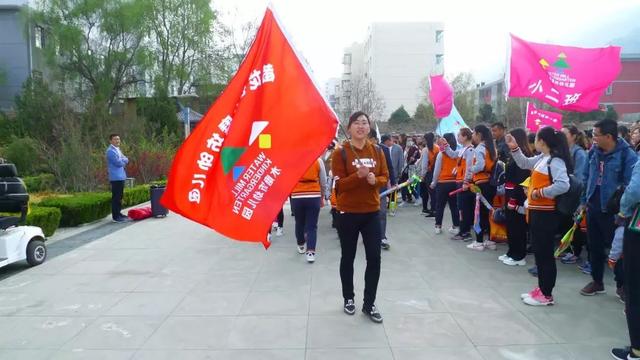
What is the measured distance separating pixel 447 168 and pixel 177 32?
2913cm

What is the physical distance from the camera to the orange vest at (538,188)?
4.90m

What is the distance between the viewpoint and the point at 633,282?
372 centimetres

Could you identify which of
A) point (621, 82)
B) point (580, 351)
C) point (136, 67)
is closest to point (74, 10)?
point (136, 67)

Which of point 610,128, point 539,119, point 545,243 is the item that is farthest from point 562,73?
point 545,243

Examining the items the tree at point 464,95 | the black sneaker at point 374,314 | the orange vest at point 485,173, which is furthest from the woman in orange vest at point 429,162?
the tree at point 464,95

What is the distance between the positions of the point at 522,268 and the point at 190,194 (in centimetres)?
464

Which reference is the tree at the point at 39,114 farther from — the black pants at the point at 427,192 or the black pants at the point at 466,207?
the black pants at the point at 466,207

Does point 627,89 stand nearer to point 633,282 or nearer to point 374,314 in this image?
point 633,282

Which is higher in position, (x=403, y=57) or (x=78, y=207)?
(x=403, y=57)

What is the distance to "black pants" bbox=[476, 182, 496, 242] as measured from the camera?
Result: 7527 mm

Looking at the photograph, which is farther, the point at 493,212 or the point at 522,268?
the point at 493,212

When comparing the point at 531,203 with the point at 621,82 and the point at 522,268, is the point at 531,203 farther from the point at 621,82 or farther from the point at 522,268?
the point at 621,82

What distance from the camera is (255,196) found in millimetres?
3859

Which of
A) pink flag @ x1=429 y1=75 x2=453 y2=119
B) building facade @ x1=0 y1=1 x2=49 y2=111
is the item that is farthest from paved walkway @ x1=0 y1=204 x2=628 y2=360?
building facade @ x1=0 y1=1 x2=49 y2=111
